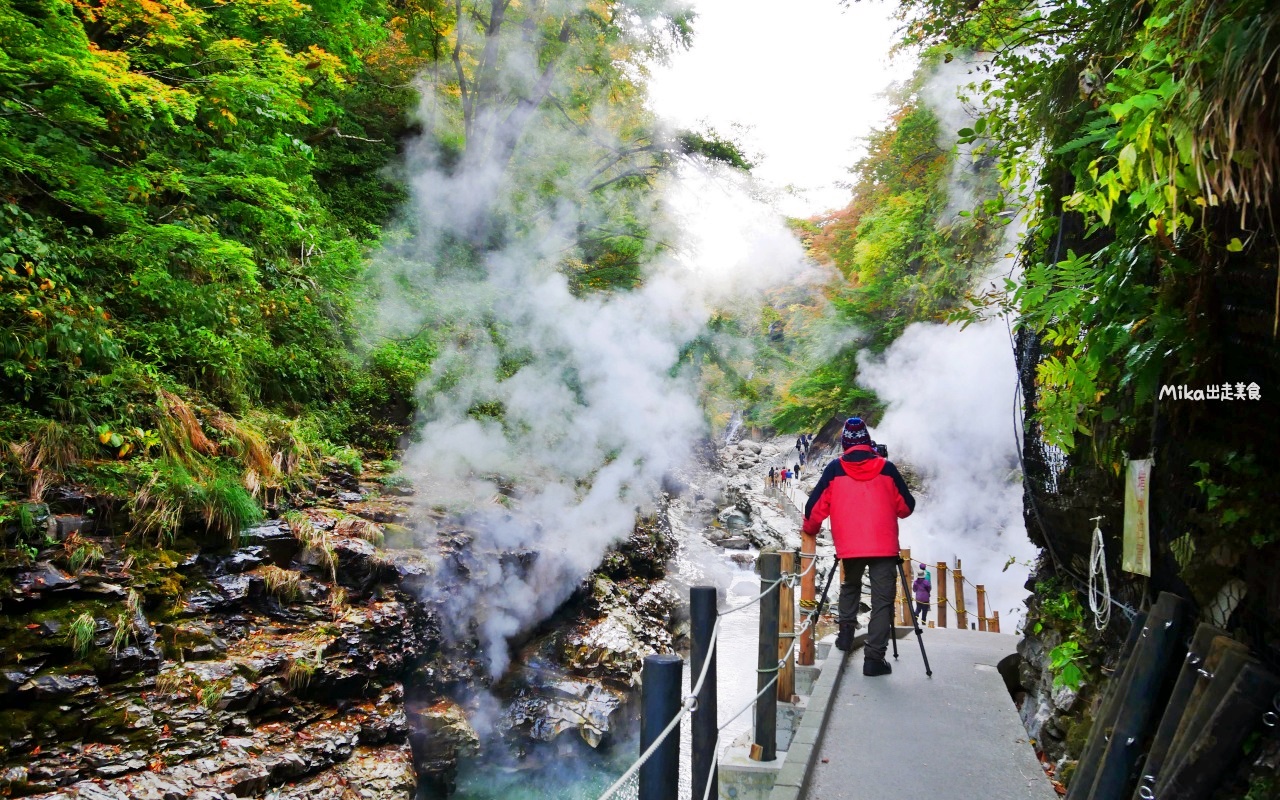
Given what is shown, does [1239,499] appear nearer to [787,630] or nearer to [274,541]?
[787,630]

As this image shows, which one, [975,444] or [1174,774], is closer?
[1174,774]

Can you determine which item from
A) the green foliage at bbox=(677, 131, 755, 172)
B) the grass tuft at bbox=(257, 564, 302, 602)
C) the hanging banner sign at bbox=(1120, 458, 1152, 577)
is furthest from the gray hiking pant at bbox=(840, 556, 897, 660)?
the green foliage at bbox=(677, 131, 755, 172)

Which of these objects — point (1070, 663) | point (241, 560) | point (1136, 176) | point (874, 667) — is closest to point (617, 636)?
point (241, 560)

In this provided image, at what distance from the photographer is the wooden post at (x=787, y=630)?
16.1 feet

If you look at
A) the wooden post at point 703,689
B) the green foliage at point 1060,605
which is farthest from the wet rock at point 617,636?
the wooden post at point 703,689

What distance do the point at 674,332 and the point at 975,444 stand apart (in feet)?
24.8

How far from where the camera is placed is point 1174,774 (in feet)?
6.66

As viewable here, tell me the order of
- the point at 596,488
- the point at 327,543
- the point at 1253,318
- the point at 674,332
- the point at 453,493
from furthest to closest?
the point at 674,332 < the point at 596,488 < the point at 453,493 < the point at 327,543 < the point at 1253,318

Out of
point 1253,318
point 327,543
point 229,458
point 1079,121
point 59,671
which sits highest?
point 1079,121

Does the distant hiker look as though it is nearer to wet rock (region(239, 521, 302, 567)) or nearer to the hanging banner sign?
the hanging banner sign

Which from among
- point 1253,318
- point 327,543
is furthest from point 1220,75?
point 327,543

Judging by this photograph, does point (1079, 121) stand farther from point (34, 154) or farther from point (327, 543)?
point (34, 154)

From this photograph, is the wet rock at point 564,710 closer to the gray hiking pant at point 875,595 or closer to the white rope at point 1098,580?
the gray hiking pant at point 875,595

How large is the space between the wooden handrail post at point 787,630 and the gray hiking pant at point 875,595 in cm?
38
